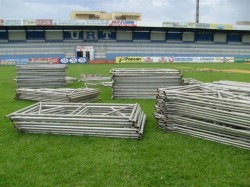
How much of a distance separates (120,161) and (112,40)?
192 feet

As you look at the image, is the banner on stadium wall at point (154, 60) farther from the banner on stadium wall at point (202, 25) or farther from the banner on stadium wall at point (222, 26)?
the banner on stadium wall at point (222, 26)

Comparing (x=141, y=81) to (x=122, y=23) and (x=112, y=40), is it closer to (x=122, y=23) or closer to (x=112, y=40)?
(x=122, y=23)

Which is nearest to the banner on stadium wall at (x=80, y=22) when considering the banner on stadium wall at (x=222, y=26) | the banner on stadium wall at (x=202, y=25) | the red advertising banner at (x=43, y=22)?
the red advertising banner at (x=43, y=22)

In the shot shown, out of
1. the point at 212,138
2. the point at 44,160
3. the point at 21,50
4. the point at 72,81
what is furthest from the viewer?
the point at 21,50

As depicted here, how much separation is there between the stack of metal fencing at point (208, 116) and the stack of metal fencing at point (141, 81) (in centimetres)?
531

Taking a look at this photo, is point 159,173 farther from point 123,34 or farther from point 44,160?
point 123,34

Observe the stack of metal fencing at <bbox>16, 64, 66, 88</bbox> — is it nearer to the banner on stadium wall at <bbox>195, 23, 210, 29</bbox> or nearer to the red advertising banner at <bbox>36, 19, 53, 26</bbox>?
the red advertising banner at <bbox>36, 19, 53, 26</bbox>

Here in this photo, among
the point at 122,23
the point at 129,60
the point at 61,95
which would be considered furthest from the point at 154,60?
the point at 61,95

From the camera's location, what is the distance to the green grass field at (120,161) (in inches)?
242

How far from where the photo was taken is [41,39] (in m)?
61.8

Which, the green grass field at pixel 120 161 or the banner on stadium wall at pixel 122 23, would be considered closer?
the green grass field at pixel 120 161

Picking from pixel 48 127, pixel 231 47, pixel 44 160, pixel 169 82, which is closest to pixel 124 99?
pixel 169 82

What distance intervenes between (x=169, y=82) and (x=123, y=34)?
168ft

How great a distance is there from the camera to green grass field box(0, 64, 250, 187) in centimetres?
614
